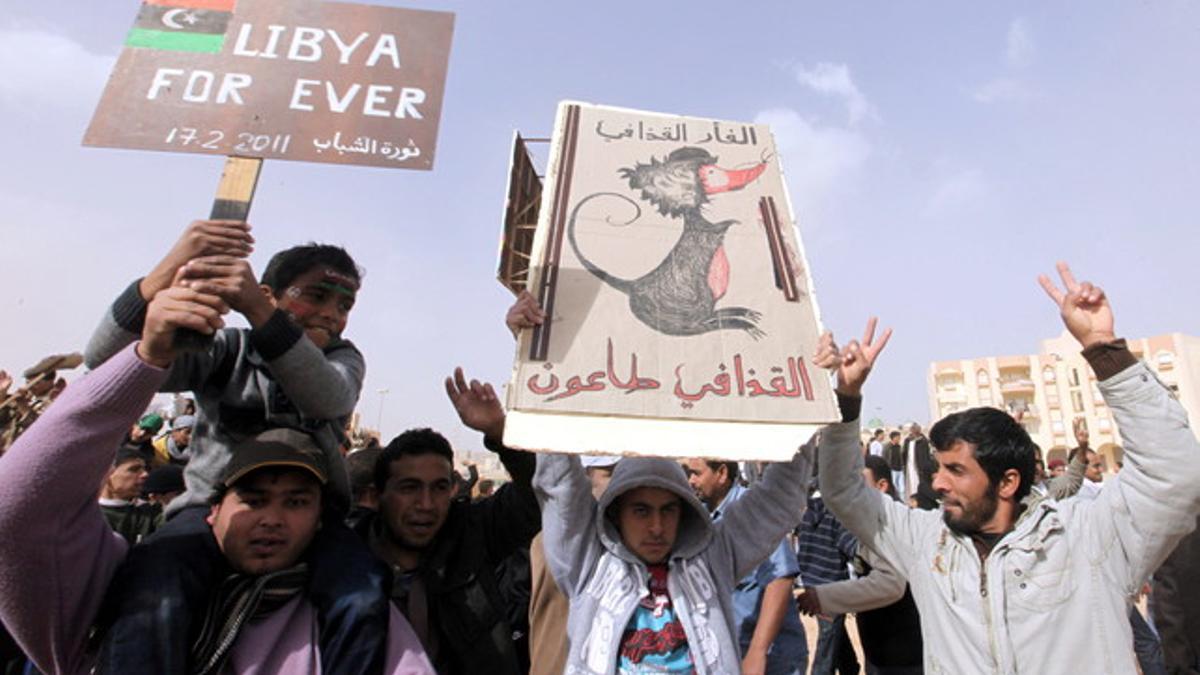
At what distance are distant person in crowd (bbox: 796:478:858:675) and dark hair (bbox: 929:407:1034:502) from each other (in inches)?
77.6

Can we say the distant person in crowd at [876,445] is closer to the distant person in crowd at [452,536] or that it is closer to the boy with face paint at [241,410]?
the distant person in crowd at [452,536]

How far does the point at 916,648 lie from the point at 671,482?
2.48 metres

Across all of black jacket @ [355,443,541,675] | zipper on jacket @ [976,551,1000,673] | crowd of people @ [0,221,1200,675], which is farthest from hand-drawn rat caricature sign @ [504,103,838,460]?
zipper on jacket @ [976,551,1000,673]

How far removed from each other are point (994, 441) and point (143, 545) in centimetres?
302

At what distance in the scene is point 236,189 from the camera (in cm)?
197

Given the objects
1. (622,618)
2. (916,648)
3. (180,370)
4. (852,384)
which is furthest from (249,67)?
(916,648)

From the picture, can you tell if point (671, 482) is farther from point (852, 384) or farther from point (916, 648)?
point (916, 648)

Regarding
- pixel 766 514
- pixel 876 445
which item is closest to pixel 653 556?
pixel 766 514

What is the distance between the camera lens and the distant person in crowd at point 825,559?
4.65m

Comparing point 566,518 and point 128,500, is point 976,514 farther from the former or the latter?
point 128,500

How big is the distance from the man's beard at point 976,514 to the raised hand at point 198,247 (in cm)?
276

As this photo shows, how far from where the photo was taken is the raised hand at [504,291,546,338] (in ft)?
6.96

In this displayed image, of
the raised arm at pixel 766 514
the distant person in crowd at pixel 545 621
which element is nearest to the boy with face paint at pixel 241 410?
the distant person in crowd at pixel 545 621

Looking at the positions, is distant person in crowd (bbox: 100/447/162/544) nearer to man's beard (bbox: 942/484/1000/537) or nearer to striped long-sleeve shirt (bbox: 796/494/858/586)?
striped long-sleeve shirt (bbox: 796/494/858/586)
